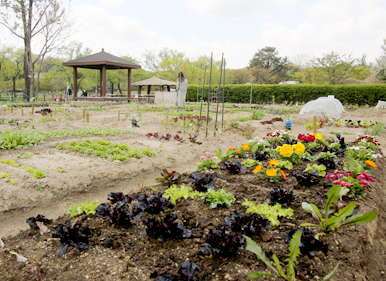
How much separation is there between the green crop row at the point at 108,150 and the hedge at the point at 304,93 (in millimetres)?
12174

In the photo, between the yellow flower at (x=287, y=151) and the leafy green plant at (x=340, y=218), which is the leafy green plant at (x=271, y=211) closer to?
the leafy green plant at (x=340, y=218)

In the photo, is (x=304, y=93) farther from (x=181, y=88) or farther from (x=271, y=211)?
(x=271, y=211)

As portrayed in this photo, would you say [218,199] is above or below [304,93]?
below

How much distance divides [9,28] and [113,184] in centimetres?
2258

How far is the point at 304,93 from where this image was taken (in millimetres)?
22344

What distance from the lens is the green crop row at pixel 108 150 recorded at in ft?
17.3

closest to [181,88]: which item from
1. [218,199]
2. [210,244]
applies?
[218,199]

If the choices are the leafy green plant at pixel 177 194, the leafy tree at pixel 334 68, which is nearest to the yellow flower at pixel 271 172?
the leafy green plant at pixel 177 194

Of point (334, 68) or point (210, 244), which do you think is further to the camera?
point (334, 68)

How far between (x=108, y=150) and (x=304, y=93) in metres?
20.6

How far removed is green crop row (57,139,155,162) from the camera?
527cm

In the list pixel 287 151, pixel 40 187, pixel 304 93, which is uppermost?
pixel 304 93

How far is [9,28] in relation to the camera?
2061 centimetres

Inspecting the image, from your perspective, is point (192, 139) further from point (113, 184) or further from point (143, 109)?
point (143, 109)
